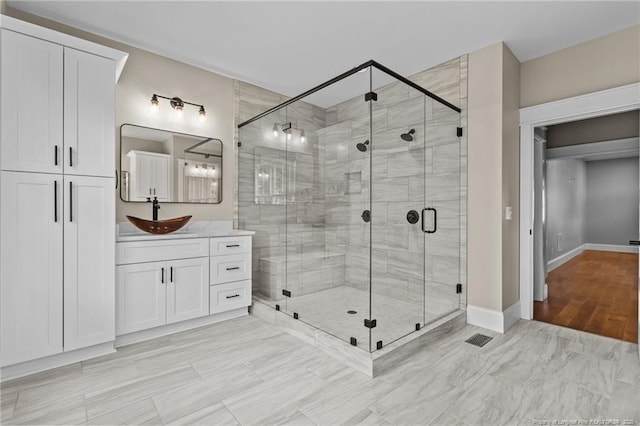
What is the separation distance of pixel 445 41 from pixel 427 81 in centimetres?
62

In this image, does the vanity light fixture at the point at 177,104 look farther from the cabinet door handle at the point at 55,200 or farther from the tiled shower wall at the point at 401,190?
the tiled shower wall at the point at 401,190

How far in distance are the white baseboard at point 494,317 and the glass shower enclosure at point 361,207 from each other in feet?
0.58

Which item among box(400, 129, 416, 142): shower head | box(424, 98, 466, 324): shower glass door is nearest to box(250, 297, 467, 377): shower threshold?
box(424, 98, 466, 324): shower glass door

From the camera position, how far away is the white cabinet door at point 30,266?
6.80ft

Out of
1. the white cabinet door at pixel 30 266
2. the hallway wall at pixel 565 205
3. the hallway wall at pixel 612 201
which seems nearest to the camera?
the white cabinet door at pixel 30 266

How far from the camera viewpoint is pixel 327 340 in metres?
2.52

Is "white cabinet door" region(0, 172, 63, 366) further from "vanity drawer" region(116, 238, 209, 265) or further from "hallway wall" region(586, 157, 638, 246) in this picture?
"hallway wall" region(586, 157, 638, 246)

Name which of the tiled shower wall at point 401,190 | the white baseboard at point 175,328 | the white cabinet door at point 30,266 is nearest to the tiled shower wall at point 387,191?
the tiled shower wall at point 401,190

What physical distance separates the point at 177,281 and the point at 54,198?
44.9 inches

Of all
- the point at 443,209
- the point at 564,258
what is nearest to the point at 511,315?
the point at 443,209

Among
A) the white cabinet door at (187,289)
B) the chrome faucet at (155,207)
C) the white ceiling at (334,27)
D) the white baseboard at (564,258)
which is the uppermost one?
the white ceiling at (334,27)

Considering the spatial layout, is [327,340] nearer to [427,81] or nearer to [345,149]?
[345,149]

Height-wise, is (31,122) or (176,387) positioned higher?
(31,122)

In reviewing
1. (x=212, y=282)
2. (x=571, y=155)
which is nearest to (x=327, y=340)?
(x=212, y=282)
